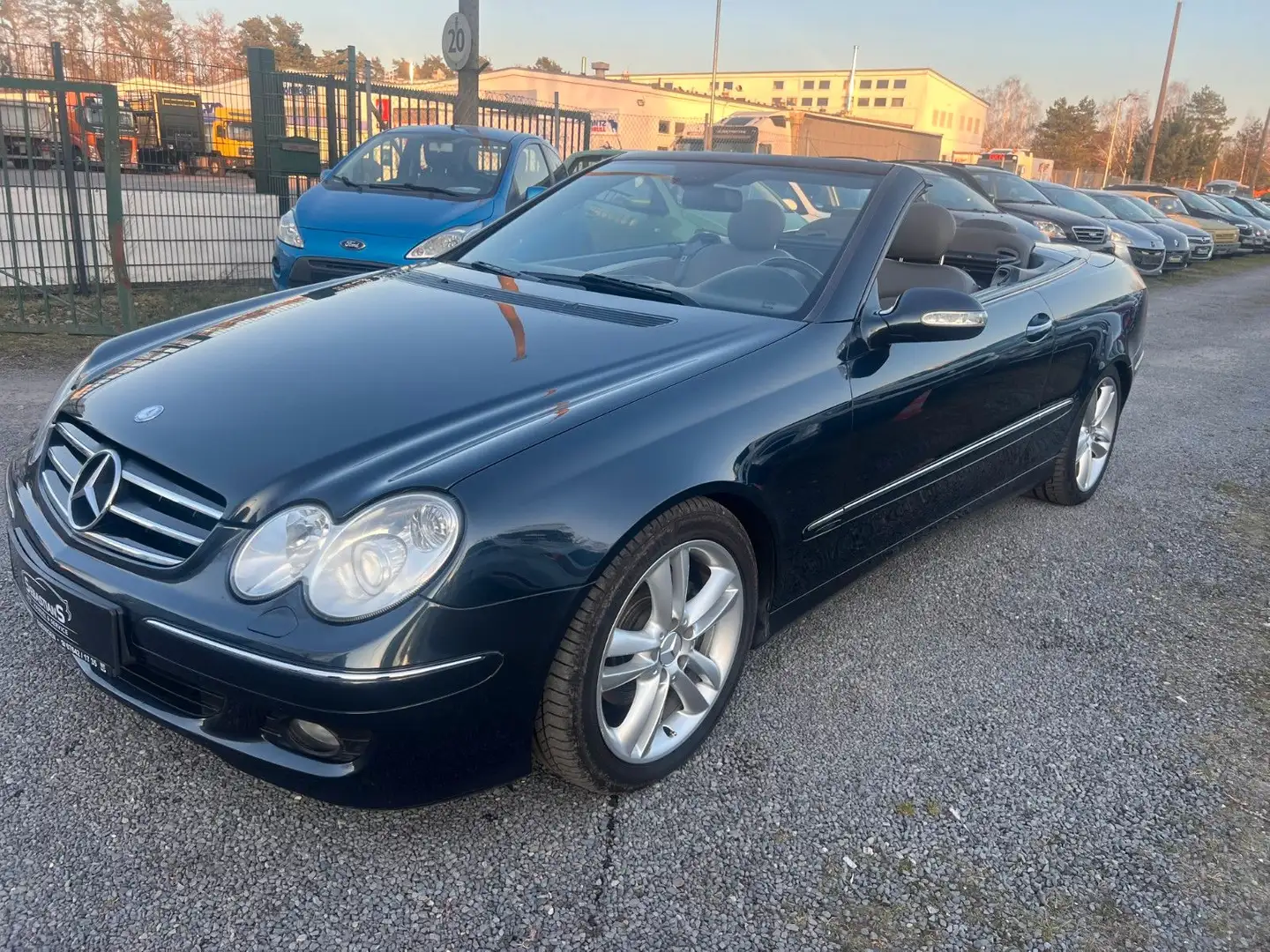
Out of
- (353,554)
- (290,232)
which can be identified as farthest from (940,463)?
(290,232)

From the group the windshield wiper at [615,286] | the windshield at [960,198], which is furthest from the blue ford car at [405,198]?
the windshield at [960,198]

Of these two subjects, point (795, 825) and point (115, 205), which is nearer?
Answer: point (795, 825)

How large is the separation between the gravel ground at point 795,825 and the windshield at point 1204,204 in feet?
75.8

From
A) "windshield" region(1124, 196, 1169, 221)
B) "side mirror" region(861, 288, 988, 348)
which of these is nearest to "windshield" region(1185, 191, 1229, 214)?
"windshield" region(1124, 196, 1169, 221)

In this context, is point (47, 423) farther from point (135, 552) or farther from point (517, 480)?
point (517, 480)

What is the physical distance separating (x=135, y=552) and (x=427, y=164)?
658 cm

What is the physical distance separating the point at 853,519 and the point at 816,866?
1057 mm

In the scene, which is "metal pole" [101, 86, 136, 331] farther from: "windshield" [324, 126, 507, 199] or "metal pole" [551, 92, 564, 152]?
"metal pole" [551, 92, 564, 152]

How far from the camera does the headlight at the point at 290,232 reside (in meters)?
7.09

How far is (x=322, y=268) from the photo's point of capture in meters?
6.90

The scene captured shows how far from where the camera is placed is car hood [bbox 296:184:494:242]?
702cm

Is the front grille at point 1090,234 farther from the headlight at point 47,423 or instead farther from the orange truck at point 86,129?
the headlight at point 47,423

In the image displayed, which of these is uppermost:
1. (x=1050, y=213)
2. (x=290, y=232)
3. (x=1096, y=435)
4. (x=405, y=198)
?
(x=405, y=198)

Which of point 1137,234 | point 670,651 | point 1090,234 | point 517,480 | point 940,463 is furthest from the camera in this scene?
point 1137,234
